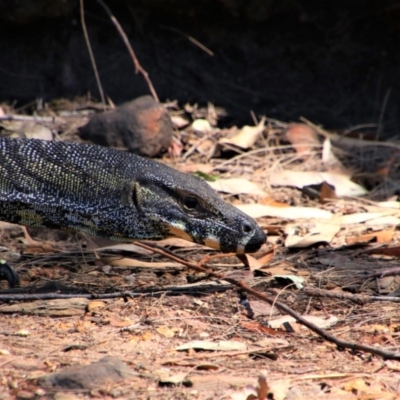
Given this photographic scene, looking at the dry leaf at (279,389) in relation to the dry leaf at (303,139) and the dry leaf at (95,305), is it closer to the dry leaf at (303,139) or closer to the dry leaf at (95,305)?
the dry leaf at (95,305)

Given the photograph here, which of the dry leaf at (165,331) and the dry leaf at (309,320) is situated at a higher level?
the dry leaf at (309,320)

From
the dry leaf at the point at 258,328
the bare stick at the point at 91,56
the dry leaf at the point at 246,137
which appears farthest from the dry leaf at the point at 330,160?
the dry leaf at the point at 258,328

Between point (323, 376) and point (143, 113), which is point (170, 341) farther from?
point (143, 113)

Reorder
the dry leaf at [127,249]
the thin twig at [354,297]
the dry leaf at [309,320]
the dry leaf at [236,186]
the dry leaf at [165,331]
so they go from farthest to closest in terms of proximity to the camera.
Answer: the dry leaf at [236,186], the dry leaf at [127,249], the thin twig at [354,297], the dry leaf at [309,320], the dry leaf at [165,331]

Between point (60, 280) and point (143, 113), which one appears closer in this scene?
point (60, 280)

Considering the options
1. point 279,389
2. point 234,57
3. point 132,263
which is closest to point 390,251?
point 132,263

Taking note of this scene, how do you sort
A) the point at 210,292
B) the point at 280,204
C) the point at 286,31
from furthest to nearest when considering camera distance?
the point at 286,31
the point at 280,204
the point at 210,292

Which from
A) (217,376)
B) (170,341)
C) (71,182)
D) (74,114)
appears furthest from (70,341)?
(74,114)

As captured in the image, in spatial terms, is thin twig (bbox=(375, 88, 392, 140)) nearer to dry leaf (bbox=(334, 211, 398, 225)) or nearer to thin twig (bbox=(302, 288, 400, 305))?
dry leaf (bbox=(334, 211, 398, 225))
